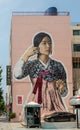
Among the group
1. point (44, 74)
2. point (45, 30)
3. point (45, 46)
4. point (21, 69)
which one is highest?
point (45, 30)

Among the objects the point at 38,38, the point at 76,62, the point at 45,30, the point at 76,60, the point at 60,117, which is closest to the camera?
the point at 60,117

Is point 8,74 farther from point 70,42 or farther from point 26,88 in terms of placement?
point 70,42

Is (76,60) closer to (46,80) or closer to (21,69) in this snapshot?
(46,80)

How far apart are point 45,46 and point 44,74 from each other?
14.9 ft

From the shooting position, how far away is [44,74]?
63.6m

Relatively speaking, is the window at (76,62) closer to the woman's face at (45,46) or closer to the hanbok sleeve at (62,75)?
the hanbok sleeve at (62,75)

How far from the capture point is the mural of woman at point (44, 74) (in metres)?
62.6

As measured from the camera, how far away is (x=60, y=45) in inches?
2547

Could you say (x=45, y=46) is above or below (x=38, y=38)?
below

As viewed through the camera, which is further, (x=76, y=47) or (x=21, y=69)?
(x=76, y=47)

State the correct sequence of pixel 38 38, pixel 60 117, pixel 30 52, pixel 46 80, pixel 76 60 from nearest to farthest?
pixel 60 117
pixel 46 80
pixel 30 52
pixel 38 38
pixel 76 60

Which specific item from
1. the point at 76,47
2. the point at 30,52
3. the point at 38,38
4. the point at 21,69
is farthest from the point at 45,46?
the point at 76,47

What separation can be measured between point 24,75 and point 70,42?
929 cm

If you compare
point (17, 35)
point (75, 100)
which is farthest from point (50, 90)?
point (75, 100)
